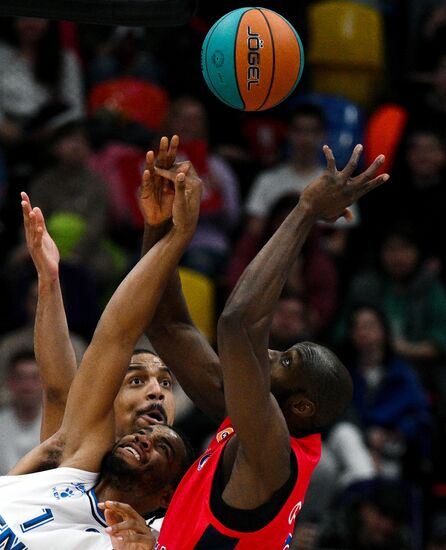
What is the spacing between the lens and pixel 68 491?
5.30 m

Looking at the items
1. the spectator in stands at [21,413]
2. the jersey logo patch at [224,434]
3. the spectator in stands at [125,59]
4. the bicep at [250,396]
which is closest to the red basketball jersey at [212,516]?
the jersey logo patch at [224,434]

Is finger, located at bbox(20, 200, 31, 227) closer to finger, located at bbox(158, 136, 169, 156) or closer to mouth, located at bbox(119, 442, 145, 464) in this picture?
finger, located at bbox(158, 136, 169, 156)

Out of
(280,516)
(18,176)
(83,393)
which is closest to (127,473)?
(83,393)

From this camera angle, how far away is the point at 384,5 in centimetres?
1222

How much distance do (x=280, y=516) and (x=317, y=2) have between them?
785 centimetres

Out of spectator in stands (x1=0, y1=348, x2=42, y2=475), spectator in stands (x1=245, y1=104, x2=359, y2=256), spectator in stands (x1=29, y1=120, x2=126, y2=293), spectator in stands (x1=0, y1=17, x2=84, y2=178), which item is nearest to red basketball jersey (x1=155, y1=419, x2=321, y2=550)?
spectator in stands (x1=0, y1=348, x2=42, y2=475)

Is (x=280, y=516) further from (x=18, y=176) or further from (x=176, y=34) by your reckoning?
(x=176, y=34)

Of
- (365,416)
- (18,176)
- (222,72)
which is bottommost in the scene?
(365,416)

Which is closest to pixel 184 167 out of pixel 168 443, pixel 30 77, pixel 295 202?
pixel 168 443

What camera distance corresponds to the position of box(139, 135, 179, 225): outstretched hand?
5.21 m

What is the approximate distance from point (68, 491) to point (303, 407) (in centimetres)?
101

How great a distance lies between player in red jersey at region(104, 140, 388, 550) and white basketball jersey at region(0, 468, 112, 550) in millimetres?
399

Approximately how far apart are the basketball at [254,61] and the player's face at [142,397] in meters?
1.16

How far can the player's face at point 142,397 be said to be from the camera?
18.7 ft
